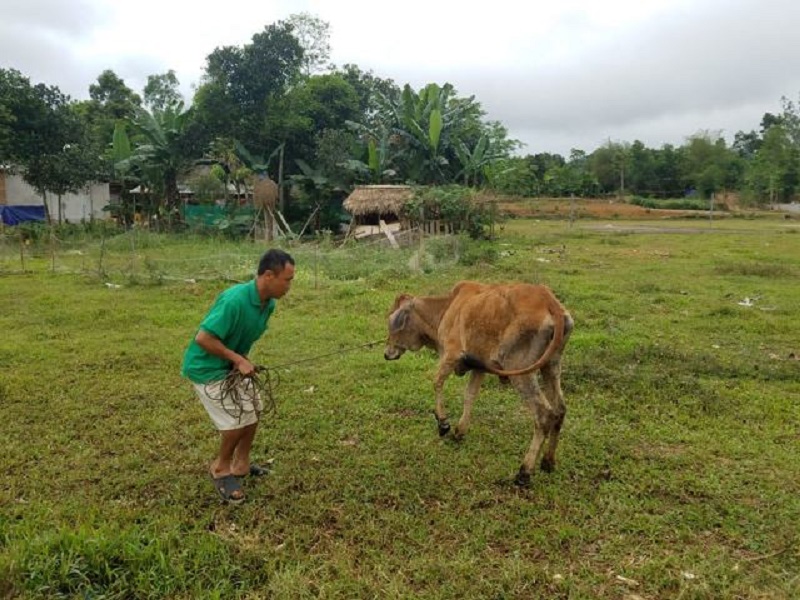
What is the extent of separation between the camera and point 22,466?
211 inches

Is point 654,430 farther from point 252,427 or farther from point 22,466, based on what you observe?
point 22,466

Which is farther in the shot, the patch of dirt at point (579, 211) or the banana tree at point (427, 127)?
the patch of dirt at point (579, 211)

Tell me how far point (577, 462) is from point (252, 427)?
104 inches

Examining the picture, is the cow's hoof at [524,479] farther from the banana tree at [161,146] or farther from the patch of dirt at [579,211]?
the patch of dirt at [579,211]

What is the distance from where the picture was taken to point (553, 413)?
5148 mm

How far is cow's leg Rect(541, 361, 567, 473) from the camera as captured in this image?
17.0ft

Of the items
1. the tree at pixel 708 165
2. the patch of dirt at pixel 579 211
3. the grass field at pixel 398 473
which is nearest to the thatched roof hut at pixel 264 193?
the grass field at pixel 398 473

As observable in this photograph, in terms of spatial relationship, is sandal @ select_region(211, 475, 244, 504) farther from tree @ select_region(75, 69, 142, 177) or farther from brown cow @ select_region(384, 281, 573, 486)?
tree @ select_region(75, 69, 142, 177)

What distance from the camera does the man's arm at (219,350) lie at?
442cm

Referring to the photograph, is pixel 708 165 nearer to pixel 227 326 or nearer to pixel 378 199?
pixel 378 199

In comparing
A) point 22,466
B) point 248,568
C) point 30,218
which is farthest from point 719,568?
point 30,218

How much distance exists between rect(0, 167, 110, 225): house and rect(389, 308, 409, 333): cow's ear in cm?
3120

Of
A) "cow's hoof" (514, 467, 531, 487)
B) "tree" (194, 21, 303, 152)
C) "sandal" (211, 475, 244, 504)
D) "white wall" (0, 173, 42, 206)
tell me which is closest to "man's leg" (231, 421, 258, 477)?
"sandal" (211, 475, 244, 504)

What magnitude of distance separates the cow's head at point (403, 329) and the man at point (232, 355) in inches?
72.4
